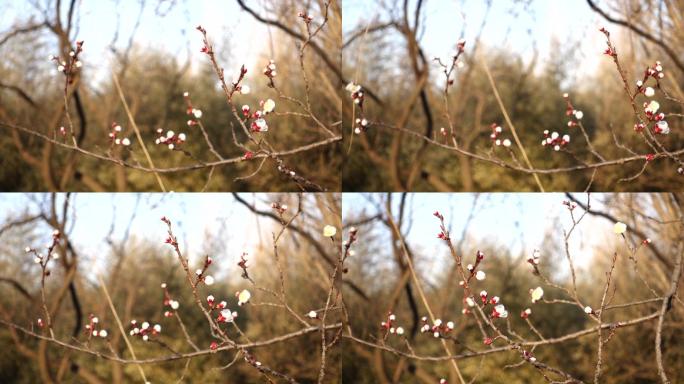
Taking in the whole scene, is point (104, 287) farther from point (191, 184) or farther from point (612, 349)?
point (612, 349)

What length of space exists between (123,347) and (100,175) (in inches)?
22.6

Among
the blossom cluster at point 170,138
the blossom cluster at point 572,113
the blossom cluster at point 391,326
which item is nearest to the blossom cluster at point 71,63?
the blossom cluster at point 170,138

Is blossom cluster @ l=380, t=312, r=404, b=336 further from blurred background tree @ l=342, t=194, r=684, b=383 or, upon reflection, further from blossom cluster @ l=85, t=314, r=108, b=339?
blossom cluster @ l=85, t=314, r=108, b=339

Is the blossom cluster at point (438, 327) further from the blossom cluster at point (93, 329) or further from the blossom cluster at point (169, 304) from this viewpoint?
the blossom cluster at point (93, 329)

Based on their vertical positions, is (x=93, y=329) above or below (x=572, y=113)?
below

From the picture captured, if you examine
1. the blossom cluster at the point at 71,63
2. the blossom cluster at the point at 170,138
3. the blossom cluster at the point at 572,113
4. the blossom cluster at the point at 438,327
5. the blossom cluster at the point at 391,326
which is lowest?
the blossom cluster at the point at 438,327

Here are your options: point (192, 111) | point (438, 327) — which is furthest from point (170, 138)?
point (438, 327)

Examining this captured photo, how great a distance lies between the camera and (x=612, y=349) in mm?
2336

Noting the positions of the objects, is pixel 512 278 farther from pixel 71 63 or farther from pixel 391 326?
pixel 71 63

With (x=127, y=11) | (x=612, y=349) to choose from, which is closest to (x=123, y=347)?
(x=127, y=11)

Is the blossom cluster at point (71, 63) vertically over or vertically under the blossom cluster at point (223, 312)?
over

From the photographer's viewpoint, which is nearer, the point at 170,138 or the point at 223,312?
the point at 223,312

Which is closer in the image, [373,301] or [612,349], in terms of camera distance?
[612,349]

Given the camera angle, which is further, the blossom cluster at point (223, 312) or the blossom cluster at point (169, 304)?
the blossom cluster at point (169, 304)
